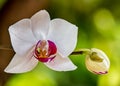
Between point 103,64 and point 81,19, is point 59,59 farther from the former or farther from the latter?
point 81,19

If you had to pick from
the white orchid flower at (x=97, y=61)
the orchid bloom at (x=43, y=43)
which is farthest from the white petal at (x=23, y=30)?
the white orchid flower at (x=97, y=61)

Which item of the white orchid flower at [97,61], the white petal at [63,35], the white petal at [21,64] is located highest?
the white petal at [63,35]

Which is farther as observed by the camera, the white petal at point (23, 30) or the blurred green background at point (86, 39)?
the blurred green background at point (86, 39)

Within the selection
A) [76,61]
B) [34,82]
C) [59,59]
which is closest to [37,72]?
[34,82]

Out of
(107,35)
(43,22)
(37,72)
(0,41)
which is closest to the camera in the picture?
(43,22)

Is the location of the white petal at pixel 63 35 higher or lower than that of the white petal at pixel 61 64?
higher

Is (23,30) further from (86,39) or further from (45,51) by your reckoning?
(86,39)

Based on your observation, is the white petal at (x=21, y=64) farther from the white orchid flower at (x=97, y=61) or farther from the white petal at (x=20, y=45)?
the white orchid flower at (x=97, y=61)

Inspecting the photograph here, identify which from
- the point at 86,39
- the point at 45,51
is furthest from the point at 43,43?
the point at 86,39
